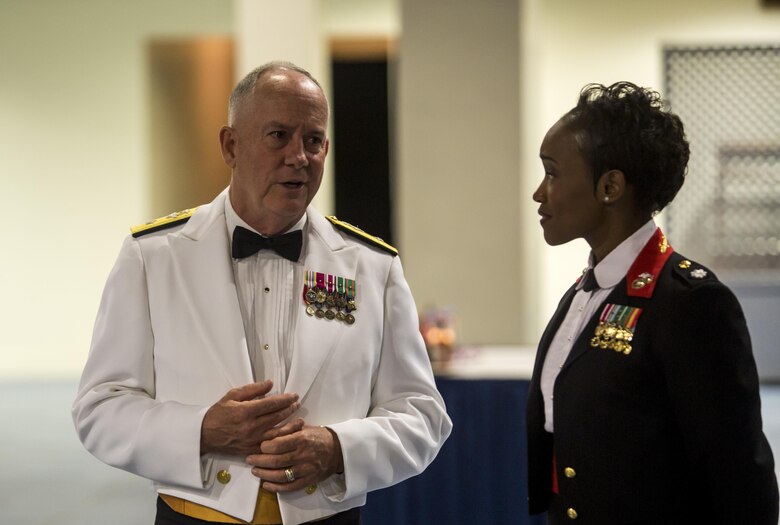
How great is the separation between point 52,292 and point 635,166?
8709mm

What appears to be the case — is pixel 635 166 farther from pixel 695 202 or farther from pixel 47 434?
pixel 695 202

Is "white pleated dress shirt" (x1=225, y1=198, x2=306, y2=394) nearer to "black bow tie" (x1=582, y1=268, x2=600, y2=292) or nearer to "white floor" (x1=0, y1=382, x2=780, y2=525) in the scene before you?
"black bow tie" (x1=582, y1=268, x2=600, y2=292)

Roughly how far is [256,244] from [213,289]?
115 mm

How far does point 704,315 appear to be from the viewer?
1421mm

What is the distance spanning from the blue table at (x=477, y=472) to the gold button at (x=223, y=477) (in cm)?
137

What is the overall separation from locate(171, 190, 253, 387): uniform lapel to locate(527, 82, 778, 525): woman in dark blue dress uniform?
0.57 meters

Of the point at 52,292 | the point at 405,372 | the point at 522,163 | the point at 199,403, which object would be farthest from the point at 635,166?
the point at 52,292

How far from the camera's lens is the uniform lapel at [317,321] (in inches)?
61.7

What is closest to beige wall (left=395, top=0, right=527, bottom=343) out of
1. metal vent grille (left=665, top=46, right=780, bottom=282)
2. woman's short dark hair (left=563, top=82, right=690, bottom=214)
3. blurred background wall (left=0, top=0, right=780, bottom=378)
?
blurred background wall (left=0, top=0, right=780, bottom=378)

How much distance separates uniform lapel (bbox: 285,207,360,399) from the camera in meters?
1.57

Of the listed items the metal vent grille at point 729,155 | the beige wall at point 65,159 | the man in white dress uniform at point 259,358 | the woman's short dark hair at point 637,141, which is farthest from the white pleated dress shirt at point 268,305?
the beige wall at point 65,159

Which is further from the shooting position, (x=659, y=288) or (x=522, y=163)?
(x=522, y=163)

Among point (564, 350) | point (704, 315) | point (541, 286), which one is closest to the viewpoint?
point (704, 315)

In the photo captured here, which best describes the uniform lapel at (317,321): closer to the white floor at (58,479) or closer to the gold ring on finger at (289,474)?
the gold ring on finger at (289,474)
